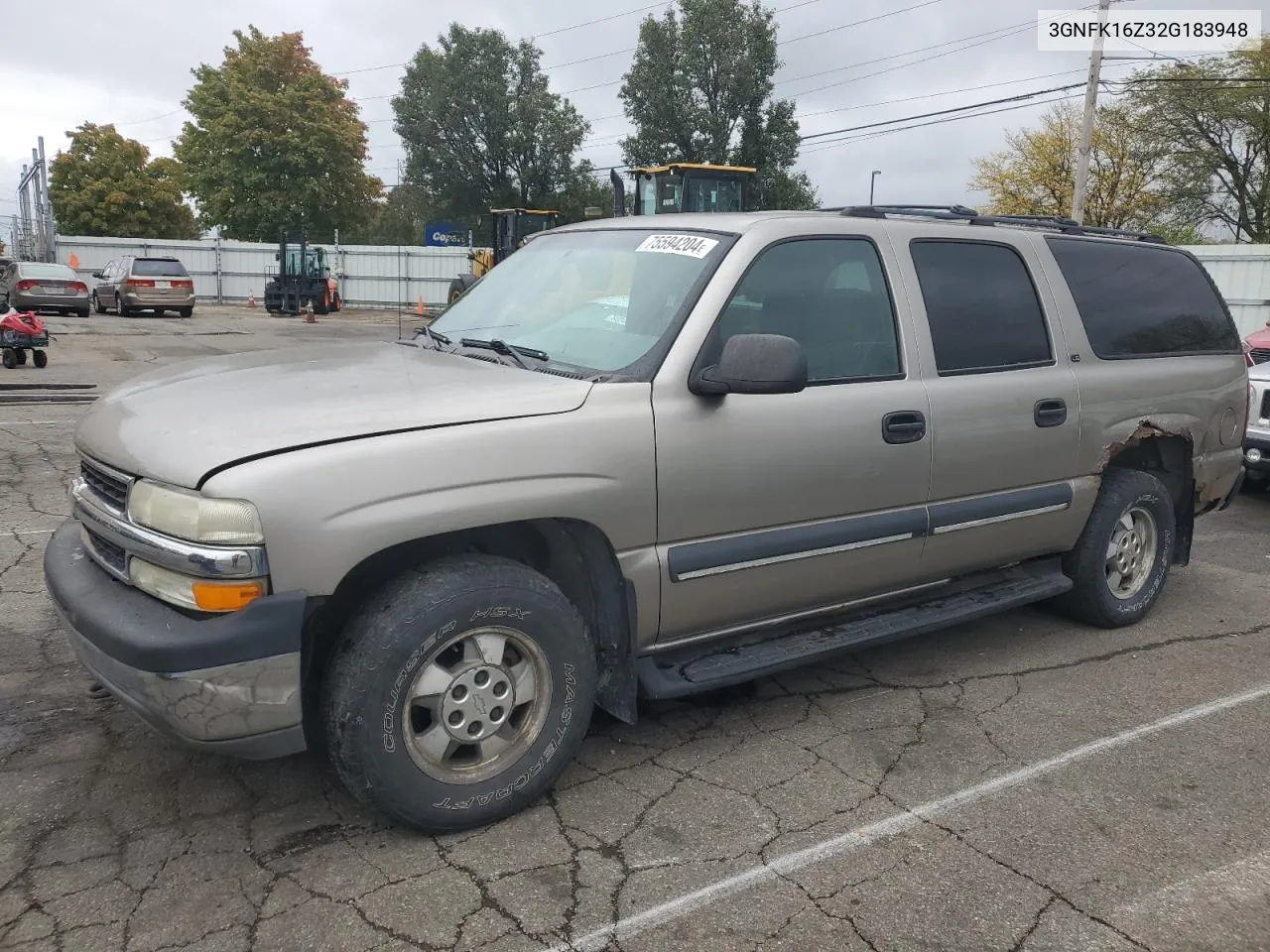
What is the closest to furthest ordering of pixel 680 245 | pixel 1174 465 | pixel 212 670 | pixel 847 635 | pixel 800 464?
1. pixel 212 670
2. pixel 800 464
3. pixel 680 245
4. pixel 847 635
5. pixel 1174 465

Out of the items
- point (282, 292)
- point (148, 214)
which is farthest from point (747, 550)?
point (148, 214)

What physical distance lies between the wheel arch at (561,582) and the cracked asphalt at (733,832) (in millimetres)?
362

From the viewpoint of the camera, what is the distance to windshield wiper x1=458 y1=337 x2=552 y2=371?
342cm

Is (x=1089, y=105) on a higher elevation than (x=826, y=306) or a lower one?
higher

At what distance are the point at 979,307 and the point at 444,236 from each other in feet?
139

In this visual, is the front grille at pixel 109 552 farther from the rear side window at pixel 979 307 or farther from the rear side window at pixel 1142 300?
the rear side window at pixel 1142 300

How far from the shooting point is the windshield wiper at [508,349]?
3420 mm

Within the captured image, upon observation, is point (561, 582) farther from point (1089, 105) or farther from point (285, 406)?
point (1089, 105)

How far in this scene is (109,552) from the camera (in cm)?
291

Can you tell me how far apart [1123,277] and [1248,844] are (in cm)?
270

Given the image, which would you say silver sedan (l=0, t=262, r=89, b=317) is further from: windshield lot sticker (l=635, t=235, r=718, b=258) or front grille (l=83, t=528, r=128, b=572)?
windshield lot sticker (l=635, t=235, r=718, b=258)

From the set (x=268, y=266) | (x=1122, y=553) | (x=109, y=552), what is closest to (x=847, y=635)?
(x=1122, y=553)

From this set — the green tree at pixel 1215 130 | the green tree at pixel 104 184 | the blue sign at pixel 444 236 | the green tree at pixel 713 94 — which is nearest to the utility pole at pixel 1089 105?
the green tree at pixel 1215 130

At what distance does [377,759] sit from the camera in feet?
8.89
